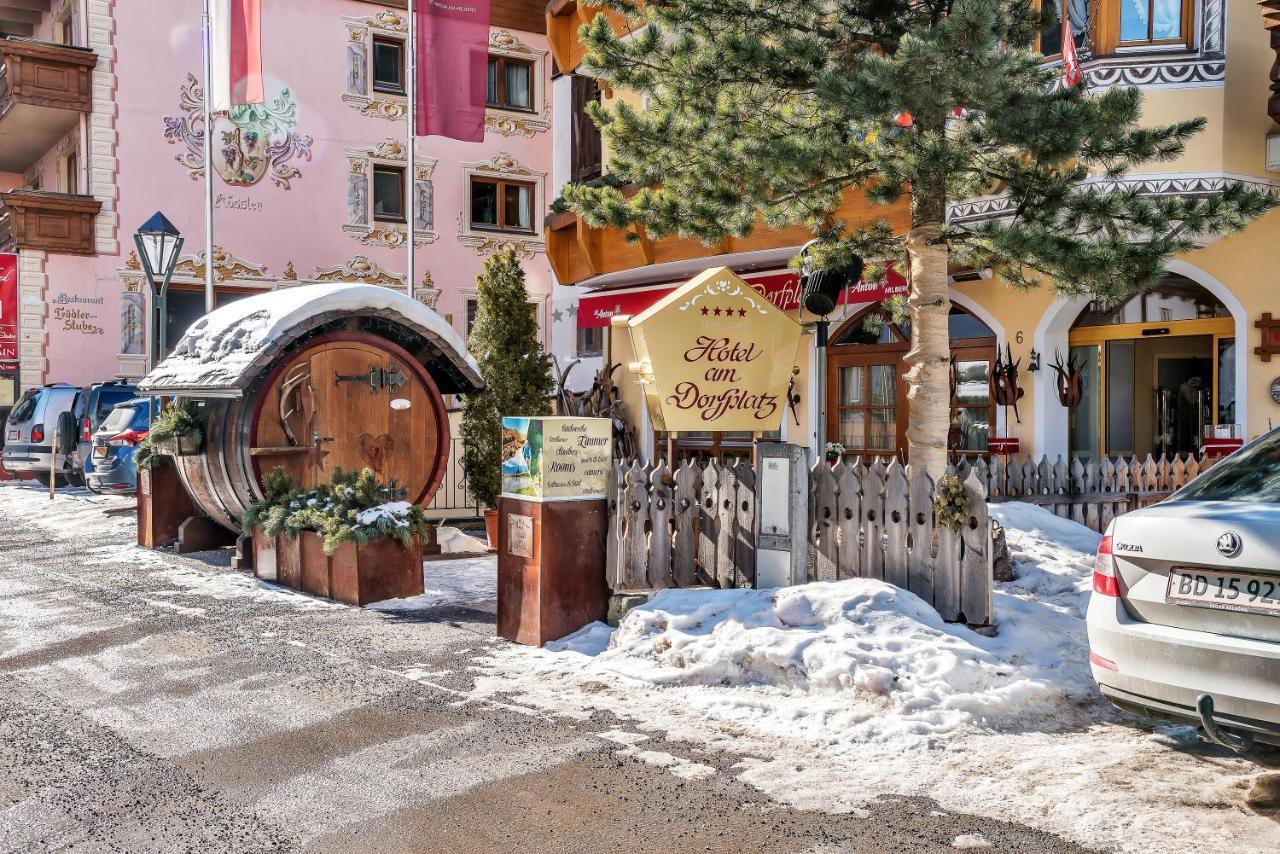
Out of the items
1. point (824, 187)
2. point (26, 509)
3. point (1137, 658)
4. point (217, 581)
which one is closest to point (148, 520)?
point (217, 581)

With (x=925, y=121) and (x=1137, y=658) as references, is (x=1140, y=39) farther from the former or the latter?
(x=1137, y=658)

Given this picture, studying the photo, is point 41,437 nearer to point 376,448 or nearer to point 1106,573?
point 376,448

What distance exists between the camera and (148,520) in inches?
519

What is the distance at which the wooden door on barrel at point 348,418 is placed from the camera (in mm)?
11531

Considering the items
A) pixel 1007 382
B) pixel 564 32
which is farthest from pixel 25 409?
pixel 1007 382

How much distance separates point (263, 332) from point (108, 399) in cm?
1214

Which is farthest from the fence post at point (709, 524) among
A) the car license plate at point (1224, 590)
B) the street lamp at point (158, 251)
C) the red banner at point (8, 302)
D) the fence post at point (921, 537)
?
the red banner at point (8, 302)

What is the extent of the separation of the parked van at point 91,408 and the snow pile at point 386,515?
13.4m

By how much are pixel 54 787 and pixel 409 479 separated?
7596 millimetres

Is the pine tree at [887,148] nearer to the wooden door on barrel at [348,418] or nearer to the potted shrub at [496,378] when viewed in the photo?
the wooden door on barrel at [348,418]

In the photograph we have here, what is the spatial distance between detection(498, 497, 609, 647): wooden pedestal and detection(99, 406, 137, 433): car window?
1297 cm

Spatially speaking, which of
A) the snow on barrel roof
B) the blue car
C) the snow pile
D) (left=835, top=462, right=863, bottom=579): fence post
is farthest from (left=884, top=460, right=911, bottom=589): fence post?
the blue car


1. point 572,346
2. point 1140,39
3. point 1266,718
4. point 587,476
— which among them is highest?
point 1140,39

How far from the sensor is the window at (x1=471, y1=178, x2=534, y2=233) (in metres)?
30.5
